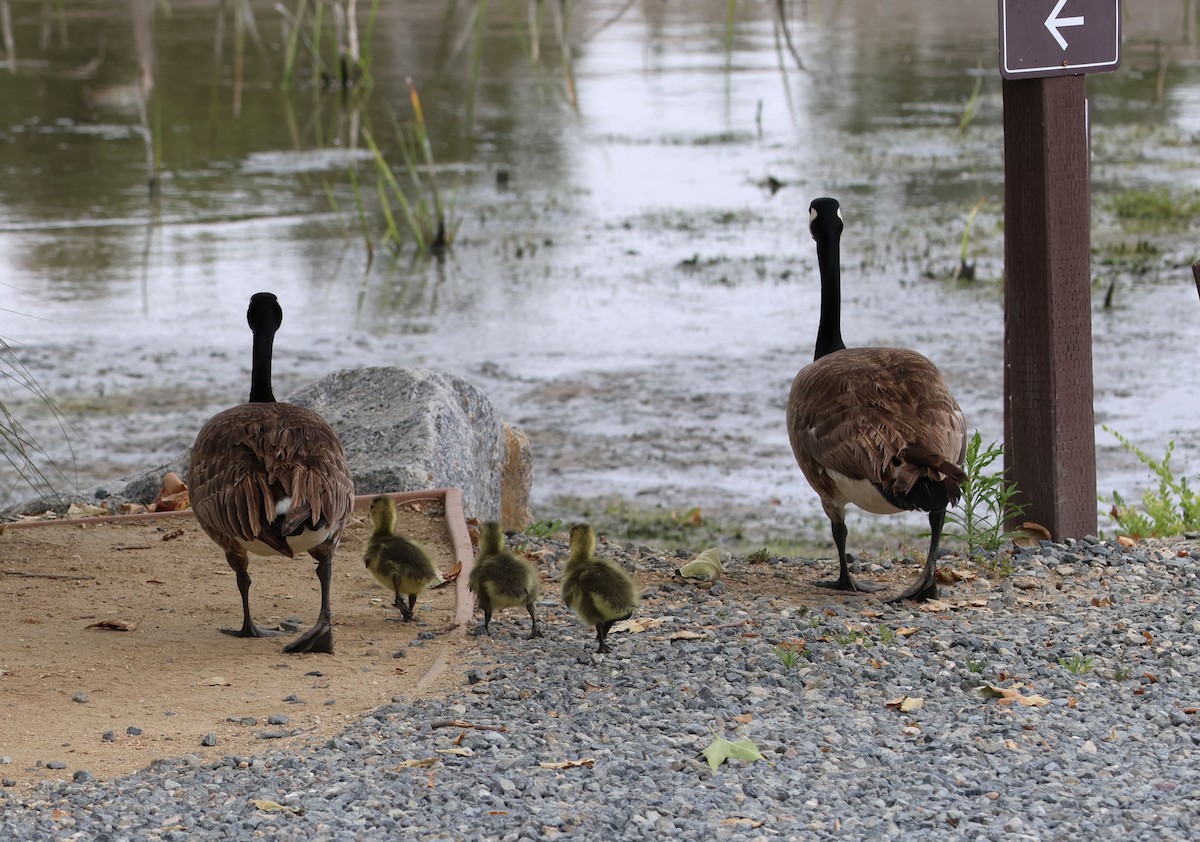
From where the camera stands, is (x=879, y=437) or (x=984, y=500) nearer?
(x=879, y=437)

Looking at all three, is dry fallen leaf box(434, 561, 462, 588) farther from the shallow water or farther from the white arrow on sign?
the white arrow on sign

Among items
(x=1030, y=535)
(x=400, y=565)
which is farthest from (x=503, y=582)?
(x=1030, y=535)

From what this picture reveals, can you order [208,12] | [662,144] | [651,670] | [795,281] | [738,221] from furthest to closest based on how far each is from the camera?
[208,12] → [662,144] → [738,221] → [795,281] → [651,670]

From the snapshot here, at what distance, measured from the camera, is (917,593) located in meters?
6.36

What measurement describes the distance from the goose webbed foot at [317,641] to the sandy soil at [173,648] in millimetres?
37

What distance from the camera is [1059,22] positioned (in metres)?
6.70

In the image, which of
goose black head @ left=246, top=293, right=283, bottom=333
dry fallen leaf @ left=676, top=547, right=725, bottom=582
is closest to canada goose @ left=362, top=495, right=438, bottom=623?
goose black head @ left=246, top=293, right=283, bottom=333

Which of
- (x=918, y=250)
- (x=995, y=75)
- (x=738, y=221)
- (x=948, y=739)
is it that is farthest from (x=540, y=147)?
(x=948, y=739)

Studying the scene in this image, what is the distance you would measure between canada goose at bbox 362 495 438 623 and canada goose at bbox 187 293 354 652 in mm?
272

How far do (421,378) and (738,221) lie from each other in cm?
1173

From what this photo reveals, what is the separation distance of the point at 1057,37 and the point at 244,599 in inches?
173

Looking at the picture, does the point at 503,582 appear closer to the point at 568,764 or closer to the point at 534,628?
the point at 534,628

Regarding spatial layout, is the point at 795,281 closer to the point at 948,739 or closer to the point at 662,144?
the point at 662,144

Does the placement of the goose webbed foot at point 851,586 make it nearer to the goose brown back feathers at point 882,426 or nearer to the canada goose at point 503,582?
the goose brown back feathers at point 882,426
